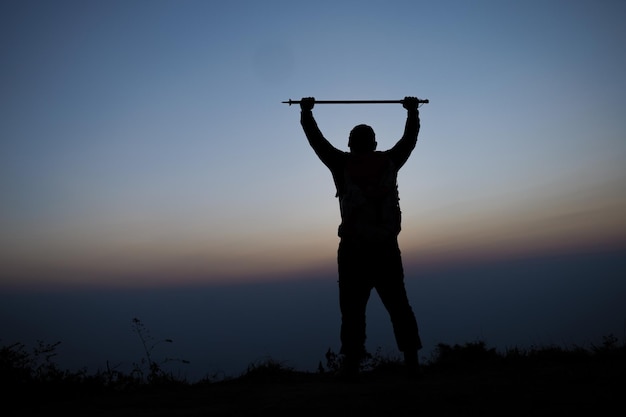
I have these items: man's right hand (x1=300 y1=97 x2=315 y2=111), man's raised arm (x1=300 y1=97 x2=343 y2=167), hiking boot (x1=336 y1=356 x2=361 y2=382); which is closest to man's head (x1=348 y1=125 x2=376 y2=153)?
man's raised arm (x1=300 y1=97 x2=343 y2=167)

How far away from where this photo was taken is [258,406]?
11.5 feet

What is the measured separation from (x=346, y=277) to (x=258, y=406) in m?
1.56

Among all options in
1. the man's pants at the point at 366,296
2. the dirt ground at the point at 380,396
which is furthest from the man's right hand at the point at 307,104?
the dirt ground at the point at 380,396

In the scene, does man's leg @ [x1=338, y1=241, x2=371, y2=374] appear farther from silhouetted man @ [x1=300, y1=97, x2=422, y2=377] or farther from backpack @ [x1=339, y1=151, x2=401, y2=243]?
backpack @ [x1=339, y1=151, x2=401, y2=243]

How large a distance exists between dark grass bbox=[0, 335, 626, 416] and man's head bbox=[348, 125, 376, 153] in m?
2.40

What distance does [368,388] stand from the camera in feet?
12.9

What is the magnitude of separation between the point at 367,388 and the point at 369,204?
1711mm

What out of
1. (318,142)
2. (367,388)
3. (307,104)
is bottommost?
(367,388)

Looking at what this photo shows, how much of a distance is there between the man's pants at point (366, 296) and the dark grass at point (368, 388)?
1.32 ft

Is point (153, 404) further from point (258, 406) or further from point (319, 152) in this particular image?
point (319, 152)

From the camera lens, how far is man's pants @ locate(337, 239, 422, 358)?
14.8 ft

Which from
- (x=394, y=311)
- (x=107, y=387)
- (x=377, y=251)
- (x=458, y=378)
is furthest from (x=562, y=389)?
(x=107, y=387)

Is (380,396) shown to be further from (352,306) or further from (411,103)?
(411,103)

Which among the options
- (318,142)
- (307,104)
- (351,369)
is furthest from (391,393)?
(307,104)
